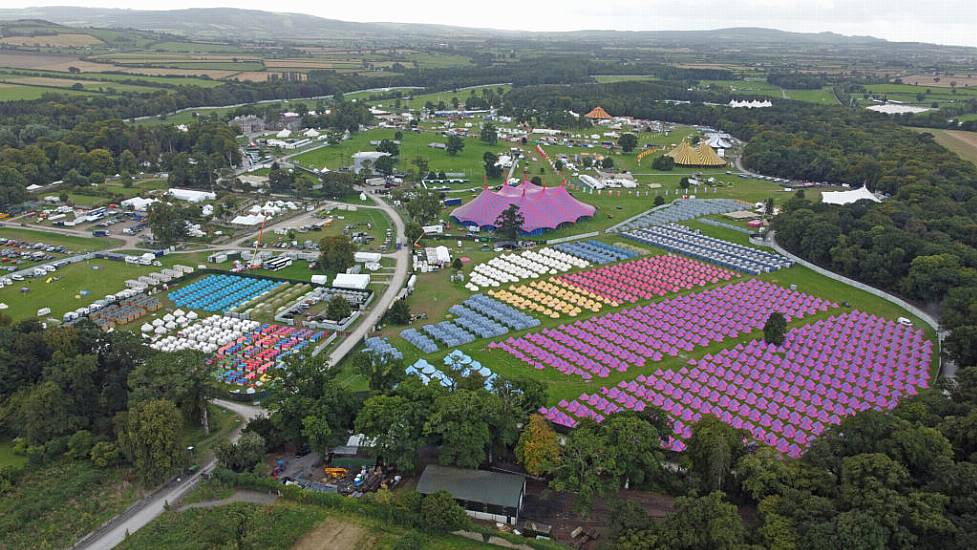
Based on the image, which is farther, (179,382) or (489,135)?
(489,135)

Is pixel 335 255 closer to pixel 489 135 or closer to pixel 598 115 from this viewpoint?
pixel 489 135

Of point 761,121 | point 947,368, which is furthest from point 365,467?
point 761,121

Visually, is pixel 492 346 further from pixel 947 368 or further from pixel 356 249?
pixel 947 368

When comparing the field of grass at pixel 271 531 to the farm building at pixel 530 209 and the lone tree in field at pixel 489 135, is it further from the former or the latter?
the lone tree in field at pixel 489 135

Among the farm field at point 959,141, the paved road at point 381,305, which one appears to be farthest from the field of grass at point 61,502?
the farm field at point 959,141

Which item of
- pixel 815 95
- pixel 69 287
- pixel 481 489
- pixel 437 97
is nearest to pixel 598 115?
pixel 437 97
